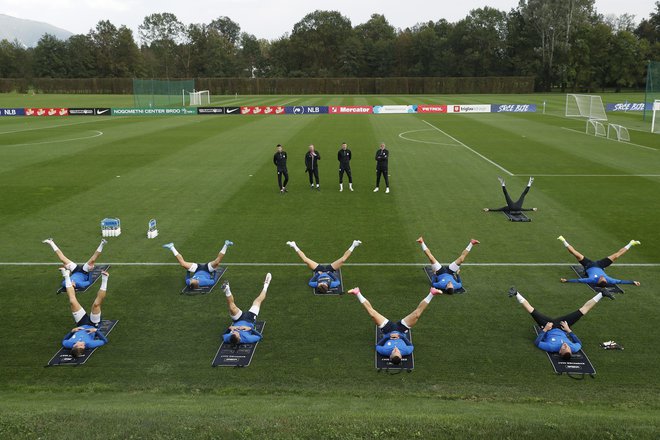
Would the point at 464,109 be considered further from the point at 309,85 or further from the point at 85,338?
the point at 85,338

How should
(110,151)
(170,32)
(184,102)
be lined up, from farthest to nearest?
(170,32) < (184,102) < (110,151)

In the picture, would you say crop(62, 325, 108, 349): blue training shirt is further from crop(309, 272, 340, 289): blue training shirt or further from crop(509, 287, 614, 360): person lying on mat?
crop(509, 287, 614, 360): person lying on mat

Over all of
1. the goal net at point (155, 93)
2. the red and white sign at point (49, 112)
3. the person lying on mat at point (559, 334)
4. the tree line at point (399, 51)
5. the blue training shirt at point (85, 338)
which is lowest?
the blue training shirt at point (85, 338)

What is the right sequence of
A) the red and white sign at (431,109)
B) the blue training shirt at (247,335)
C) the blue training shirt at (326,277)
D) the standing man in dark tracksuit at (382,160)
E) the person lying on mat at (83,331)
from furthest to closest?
the red and white sign at (431,109)
the standing man in dark tracksuit at (382,160)
the blue training shirt at (326,277)
the blue training shirt at (247,335)
the person lying on mat at (83,331)

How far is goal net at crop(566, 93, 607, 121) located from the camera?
4431 centimetres

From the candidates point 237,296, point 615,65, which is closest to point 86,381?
point 237,296

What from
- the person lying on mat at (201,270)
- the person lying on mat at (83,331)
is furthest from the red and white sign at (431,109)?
the person lying on mat at (83,331)

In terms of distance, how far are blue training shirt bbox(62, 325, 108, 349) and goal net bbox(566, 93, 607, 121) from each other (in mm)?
42702

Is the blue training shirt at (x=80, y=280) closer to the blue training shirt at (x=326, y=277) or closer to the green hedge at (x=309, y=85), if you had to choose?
the blue training shirt at (x=326, y=277)

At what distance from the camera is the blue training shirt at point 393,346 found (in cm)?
938

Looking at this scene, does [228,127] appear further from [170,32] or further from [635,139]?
[170,32]

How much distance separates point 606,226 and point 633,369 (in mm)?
8806

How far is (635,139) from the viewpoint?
36094 millimetres

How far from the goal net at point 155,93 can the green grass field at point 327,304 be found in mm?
37098
